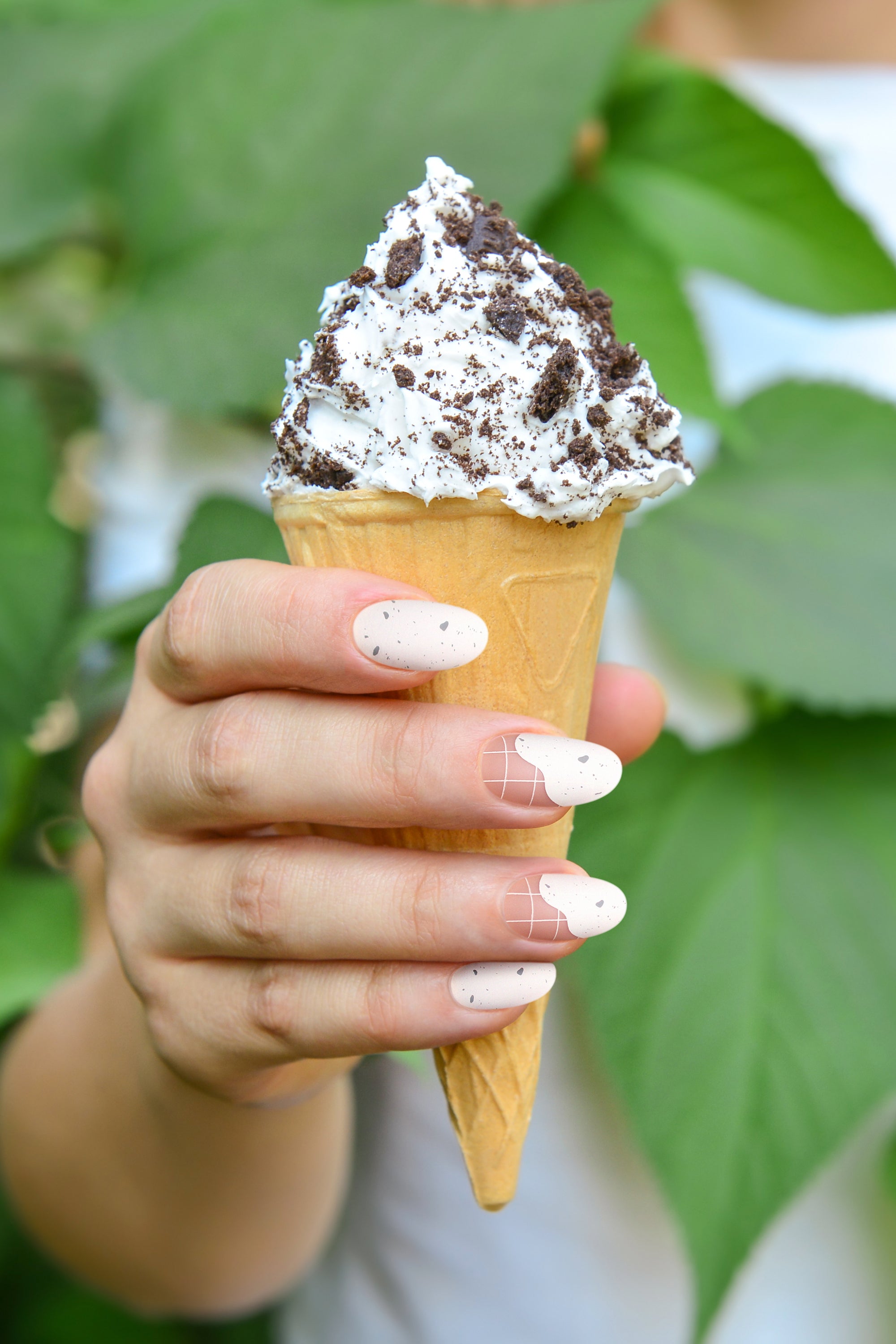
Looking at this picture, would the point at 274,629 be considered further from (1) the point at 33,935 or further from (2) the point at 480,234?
(1) the point at 33,935

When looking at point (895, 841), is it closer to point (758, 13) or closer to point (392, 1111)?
point (392, 1111)

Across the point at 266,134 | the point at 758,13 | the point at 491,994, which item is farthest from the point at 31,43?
the point at 491,994

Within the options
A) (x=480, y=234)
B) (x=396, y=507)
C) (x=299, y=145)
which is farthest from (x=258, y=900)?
(x=299, y=145)

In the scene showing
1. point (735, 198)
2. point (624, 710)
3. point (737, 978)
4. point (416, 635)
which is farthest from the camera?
point (735, 198)

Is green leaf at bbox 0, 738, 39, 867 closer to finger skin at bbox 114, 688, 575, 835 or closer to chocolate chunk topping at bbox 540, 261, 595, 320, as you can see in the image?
finger skin at bbox 114, 688, 575, 835

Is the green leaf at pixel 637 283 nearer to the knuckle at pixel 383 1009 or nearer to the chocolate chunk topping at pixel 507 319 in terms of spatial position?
the chocolate chunk topping at pixel 507 319

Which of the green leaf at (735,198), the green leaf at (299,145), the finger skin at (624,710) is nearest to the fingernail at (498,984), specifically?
the finger skin at (624,710)

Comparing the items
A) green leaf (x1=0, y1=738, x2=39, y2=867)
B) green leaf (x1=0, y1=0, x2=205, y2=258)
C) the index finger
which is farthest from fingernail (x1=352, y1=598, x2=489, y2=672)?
green leaf (x1=0, y1=0, x2=205, y2=258)
